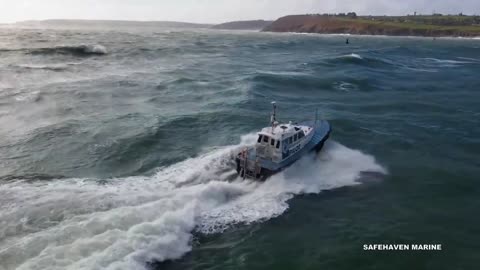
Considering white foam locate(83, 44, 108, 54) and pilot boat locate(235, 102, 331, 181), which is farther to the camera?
white foam locate(83, 44, 108, 54)

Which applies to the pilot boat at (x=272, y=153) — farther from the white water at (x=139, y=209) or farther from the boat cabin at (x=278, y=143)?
the white water at (x=139, y=209)

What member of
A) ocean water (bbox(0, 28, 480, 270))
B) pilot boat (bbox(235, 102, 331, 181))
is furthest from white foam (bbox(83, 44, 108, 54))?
pilot boat (bbox(235, 102, 331, 181))

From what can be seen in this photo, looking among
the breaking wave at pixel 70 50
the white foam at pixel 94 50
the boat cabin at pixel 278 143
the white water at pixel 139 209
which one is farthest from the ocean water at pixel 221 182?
the white foam at pixel 94 50

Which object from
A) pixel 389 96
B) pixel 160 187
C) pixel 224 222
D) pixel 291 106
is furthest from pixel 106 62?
pixel 224 222

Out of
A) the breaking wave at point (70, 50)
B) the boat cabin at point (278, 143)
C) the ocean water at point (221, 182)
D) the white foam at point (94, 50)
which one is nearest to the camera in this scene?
the ocean water at point (221, 182)

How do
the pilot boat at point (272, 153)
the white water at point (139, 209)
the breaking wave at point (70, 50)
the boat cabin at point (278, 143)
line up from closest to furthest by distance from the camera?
the white water at point (139, 209) → the pilot boat at point (272, 153) → the boat cabin at point (278, 143) → the breaking wave at point (70, 50)

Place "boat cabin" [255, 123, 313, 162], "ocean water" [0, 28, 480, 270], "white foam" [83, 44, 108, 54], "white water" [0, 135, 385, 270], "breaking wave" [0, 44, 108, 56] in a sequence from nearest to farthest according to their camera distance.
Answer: "white water" [0, 135, 385, 270]
"ocean water" [0, 28, 480, 270]
"boat cabin" [255, 123, 313, 162]
"breaking wave" [0, 44, 108, 56]
"white foam" [83, 44, 108, 54]

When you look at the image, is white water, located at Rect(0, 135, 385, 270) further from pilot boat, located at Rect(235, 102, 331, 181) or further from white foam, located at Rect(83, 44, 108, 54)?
white foam, located at Rect(83, 44, 108, 54)
